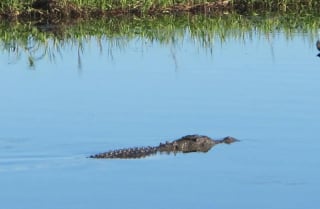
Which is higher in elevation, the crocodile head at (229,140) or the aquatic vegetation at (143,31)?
the aquatic vegetation at (143,31)

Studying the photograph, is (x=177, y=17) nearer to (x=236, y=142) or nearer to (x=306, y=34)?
(x=306, y=34)

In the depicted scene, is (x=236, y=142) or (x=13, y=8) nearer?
(x=236, y=142)

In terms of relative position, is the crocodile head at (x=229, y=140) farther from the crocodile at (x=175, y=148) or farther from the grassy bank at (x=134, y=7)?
the grassy bank at (x=134, y=7)

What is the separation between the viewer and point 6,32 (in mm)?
14773

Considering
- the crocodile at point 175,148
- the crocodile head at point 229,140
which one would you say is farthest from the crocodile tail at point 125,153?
the crocodile head at point 229,140

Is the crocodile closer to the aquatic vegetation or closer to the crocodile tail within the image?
the crocodile tail

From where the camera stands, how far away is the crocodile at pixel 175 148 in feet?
27.1

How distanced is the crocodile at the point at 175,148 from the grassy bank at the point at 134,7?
768cm

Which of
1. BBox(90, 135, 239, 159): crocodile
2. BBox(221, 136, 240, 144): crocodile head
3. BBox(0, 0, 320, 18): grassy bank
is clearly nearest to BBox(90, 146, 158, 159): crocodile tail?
BBox(90, 135, 239, 159): crocodile

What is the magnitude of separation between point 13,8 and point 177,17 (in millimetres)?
2521

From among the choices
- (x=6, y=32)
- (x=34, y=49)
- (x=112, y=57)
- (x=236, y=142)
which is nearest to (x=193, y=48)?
(x=112, y=57)

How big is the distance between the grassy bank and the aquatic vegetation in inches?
14.1

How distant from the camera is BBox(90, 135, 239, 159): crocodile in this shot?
825cm

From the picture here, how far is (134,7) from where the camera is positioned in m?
16.6
